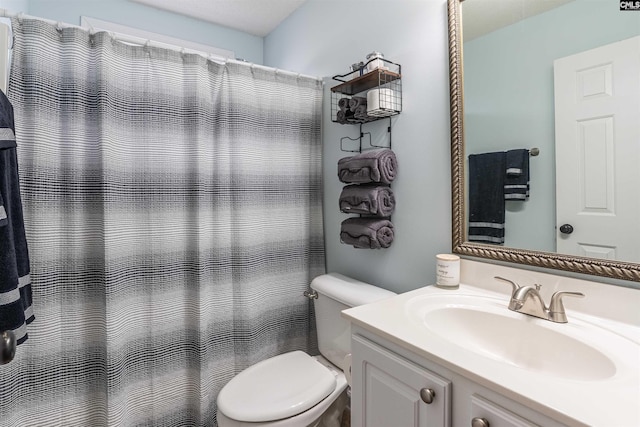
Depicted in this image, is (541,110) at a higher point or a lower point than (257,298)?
higher

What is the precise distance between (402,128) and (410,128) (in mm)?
47

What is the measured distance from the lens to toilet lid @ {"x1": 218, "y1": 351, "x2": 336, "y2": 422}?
123cm

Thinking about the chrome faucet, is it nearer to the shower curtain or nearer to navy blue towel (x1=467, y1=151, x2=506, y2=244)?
navy blue towel (x1=467, y1=151, x2=506, y2=244)

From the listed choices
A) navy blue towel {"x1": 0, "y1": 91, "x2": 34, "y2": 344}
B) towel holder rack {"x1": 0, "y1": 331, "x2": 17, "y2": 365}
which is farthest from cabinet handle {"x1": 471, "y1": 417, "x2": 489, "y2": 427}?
navy blue towel {"x1": 0, "y1": 91, "x2": 34, "y2": 344}

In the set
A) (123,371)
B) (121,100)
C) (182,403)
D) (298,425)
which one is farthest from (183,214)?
(298,425)

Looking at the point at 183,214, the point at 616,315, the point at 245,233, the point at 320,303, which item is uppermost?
the point at 183,214

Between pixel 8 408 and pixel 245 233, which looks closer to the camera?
pixel 8 408

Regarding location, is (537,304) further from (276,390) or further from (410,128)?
(276,390)

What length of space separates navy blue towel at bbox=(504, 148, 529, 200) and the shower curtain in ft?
3.60

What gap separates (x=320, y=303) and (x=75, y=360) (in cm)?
108

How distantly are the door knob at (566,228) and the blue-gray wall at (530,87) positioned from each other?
0.08ft

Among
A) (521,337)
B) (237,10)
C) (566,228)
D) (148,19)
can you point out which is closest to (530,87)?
(566,228)

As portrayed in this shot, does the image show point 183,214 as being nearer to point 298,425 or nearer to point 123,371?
point 123,371

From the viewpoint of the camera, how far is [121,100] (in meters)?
1.44
